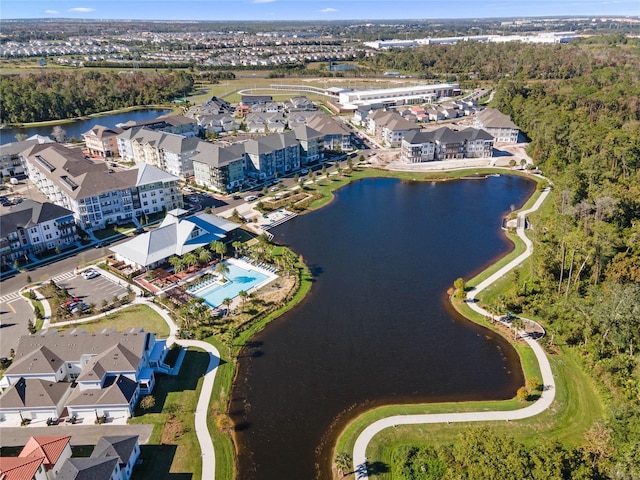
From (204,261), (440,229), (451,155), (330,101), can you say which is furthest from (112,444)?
(330,101)

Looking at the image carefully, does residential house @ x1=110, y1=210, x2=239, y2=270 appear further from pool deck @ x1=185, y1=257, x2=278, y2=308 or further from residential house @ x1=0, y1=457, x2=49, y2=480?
residential house @ x1=0, y1=457, x2=49, y2=480

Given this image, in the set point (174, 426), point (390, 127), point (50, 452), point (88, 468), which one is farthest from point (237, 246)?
point (390, 127)

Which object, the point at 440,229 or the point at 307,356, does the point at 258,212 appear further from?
the point at 307,356

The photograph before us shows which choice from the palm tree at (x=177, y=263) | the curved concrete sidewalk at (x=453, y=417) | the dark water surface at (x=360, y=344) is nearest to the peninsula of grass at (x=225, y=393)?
the dark water surface at (x=360, y=344)

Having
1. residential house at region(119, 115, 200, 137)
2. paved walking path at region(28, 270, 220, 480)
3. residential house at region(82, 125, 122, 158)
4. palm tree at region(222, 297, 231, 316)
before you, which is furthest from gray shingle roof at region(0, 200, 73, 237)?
residential house at region(119, 115, 200, 137)

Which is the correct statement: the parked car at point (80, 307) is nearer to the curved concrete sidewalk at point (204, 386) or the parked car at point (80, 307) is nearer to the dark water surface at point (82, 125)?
the curved concrete sidewalk at point (204, 386)
